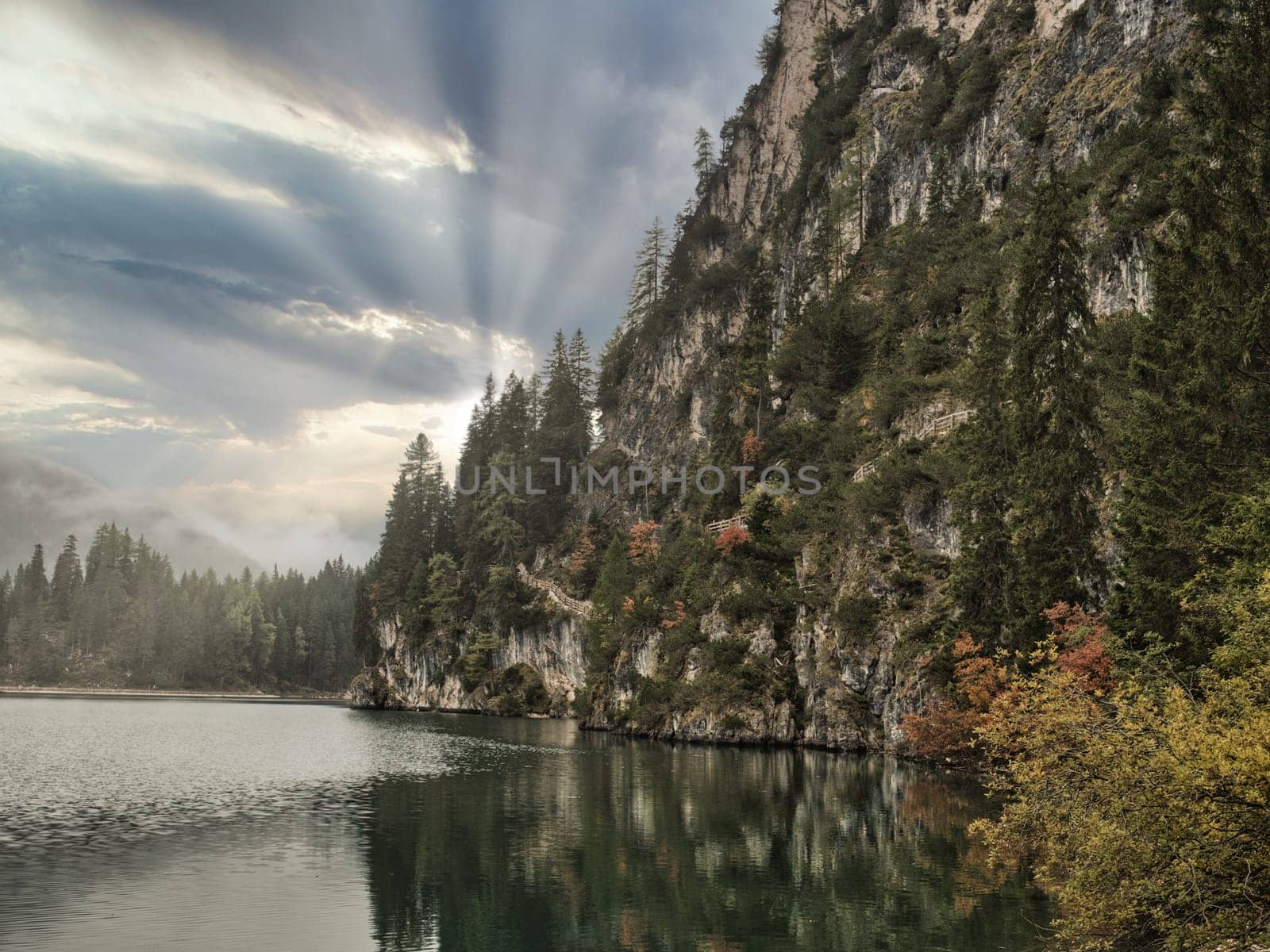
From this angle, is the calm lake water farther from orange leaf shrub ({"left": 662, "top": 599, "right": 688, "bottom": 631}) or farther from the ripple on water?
orange leaf shrub ({"left": 662, "top": 599, "right": 688, "bottom": 631})

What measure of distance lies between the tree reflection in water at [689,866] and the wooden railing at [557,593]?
5526cm

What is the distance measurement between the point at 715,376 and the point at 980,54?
39.3 meters

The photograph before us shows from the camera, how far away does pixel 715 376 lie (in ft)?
328

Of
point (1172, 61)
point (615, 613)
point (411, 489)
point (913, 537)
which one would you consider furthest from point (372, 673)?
point (1172, 61)

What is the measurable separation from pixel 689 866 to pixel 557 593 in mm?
80833

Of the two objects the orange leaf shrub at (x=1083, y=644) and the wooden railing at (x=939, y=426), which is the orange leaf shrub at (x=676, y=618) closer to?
the wooden railing at (x=939, y=426)

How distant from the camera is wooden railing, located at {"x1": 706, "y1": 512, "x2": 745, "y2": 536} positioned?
7310cm

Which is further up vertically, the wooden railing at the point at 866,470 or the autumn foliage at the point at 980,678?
the wooden railing at the point at 866,470

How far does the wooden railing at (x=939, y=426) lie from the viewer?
56719mm

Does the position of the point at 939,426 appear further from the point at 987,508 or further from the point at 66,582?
the point at 66,582

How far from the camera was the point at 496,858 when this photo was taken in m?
26.2

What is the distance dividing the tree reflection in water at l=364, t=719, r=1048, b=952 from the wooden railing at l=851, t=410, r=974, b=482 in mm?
22536

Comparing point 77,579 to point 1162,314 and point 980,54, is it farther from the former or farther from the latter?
point 1162,314

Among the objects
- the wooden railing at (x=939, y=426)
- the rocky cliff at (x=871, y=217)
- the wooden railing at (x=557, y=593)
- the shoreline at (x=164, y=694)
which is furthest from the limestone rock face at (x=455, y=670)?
the wooden railing at (x=939, y=426)
